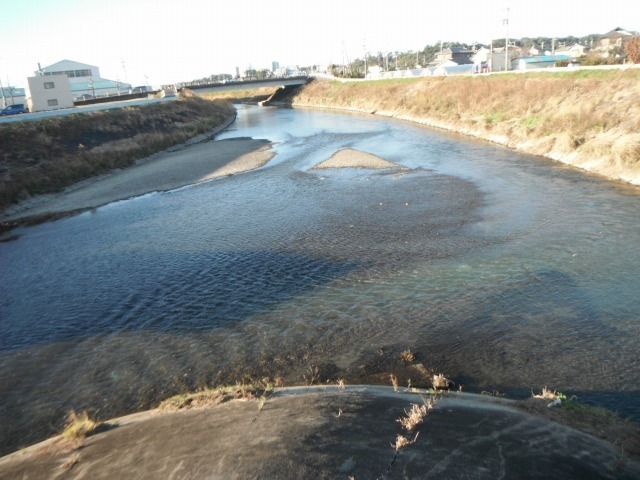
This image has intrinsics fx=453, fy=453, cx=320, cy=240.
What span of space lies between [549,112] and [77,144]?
3935 centimetres

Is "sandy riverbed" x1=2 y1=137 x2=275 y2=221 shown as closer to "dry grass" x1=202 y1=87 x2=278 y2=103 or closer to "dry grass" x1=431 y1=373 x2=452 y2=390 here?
"dry grass" x1=431 y1=373 x2=452 y2=390

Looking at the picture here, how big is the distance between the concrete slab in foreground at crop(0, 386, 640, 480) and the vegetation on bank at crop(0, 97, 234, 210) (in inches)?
1029

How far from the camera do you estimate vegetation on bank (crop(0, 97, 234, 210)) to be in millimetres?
30938

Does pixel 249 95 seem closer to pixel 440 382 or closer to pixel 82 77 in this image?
pixel 82 77

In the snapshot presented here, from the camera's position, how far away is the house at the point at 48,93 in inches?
3125

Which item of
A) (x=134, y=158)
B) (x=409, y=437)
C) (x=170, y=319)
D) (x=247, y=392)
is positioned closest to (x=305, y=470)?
(x=409, y=437)

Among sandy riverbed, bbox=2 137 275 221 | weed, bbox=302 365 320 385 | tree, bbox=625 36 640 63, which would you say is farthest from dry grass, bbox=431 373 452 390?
tree, bbox=625 36 640 63

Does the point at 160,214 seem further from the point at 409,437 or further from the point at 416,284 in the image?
the point at 409,437

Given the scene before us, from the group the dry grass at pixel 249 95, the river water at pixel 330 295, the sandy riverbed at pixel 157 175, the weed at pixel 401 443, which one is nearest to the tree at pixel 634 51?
the river water at pixel 330 295

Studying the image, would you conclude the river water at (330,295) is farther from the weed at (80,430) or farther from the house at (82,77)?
the house at (82,77)

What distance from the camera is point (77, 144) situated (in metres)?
39.3

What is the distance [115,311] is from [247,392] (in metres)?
7.64

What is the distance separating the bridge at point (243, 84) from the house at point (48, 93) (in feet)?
72.3

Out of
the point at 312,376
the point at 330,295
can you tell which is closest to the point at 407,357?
the point at 312,376
